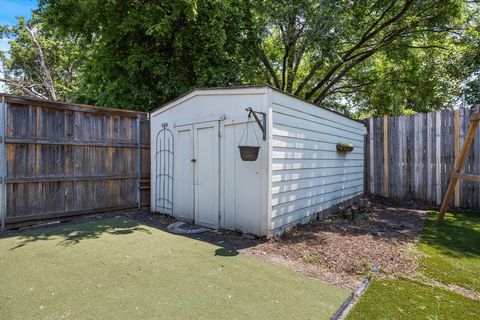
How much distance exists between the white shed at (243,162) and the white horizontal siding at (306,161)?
0.05ft

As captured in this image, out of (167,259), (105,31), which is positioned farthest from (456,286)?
(105,31)

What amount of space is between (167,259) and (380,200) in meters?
5.76

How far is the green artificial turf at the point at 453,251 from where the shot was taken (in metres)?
2.90

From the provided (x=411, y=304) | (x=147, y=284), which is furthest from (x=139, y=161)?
(x=411, y=304)

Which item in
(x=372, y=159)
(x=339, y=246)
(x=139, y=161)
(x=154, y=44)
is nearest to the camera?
(x=339, y=246)

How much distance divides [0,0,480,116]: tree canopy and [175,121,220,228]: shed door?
2.86 m

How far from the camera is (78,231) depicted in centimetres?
450

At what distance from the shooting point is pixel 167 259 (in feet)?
10.9

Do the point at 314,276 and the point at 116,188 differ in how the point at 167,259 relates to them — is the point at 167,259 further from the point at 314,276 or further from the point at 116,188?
the point at 116,188

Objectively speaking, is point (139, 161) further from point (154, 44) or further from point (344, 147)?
point (344, 147)

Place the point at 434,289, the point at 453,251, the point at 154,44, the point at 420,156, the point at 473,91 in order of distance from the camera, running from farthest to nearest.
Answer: the point at 473,91 → the point at 154,44 → the point at 420,156 → the point at 453,251 → the point at 434,289

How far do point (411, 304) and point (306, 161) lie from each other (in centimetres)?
285

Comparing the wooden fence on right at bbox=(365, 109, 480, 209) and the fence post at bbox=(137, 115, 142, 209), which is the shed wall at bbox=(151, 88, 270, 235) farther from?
the wooden fence on right at bbox=(365, 109, 480, 209)

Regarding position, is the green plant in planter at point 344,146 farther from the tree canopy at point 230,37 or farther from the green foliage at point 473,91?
the green foliage at point 473,91
